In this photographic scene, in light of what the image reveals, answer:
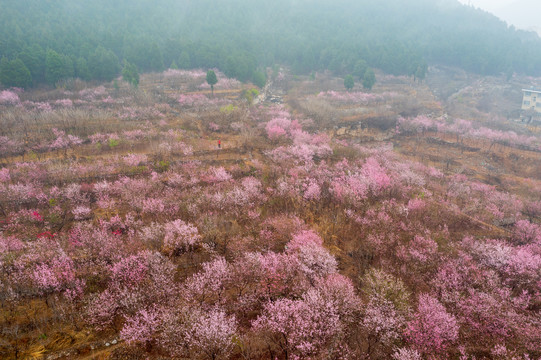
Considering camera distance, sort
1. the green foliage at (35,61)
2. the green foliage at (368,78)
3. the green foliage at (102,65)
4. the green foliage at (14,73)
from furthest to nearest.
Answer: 1. the green foliage at (368,78)
2. the green foliage at (102,65)
3. the green foliage at (35,61)
4. the green foliage at (14,73)

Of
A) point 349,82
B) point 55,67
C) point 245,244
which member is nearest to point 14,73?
point 55,67

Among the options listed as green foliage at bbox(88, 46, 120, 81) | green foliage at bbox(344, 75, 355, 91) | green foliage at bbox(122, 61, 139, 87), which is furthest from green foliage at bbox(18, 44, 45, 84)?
green foliage at bbox(344, 75, 355, 91)

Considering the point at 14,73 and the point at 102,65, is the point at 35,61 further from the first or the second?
the point at 102,65

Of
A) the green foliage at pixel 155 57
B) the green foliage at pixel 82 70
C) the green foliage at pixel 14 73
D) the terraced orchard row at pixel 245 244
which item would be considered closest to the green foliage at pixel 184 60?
the green foliage at pixel 155 57

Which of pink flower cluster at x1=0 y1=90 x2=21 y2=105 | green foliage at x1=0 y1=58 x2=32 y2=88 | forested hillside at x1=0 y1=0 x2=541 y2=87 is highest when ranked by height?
forested hillside at x1=0 y1=0 x2=541 y2=87

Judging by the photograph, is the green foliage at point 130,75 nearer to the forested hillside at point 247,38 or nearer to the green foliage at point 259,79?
the forested hillside at point 247,38

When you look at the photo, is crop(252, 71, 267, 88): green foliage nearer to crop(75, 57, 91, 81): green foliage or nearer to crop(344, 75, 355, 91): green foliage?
crop(344, 75, 355, 91): green foliage
